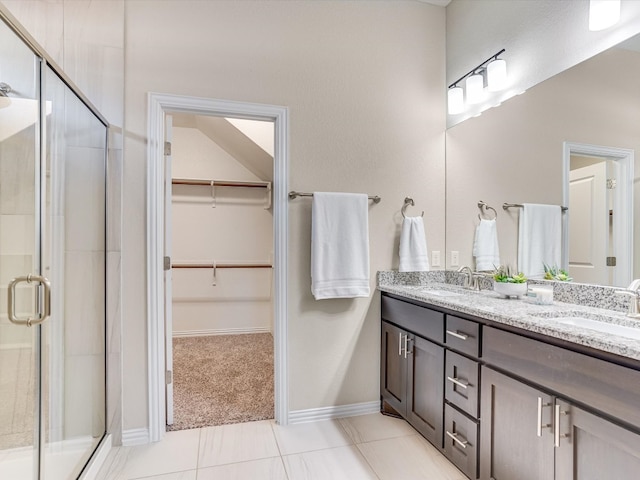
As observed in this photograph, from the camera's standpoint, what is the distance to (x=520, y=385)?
4.25ft

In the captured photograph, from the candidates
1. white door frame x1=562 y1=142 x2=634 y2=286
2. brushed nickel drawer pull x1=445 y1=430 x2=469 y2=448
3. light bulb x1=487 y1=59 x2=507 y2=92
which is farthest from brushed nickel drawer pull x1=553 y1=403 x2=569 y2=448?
light bulb x1=487 y1=59 x2=507 y2=92

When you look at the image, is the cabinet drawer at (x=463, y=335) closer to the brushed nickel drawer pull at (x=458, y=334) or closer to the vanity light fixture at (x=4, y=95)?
the brushed nickel drawer pull at (x=458, y=334)

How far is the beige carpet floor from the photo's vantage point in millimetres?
2296

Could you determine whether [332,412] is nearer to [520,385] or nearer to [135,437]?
[135,437]

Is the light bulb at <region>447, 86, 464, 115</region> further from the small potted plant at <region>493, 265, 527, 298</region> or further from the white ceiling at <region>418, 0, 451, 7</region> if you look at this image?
the small potted plant at <region>493, 265, 527, 298</region>

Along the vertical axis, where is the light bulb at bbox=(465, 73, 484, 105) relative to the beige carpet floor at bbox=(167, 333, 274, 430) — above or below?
above

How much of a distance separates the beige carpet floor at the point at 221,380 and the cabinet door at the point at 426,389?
3.13ft

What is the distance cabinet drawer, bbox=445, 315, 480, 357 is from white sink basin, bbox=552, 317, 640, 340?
308 millimetres

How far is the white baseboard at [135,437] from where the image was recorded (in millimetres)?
1979

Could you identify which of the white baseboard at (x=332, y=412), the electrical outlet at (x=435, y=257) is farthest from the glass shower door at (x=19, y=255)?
the electrical outlet at (x=435, y=257)

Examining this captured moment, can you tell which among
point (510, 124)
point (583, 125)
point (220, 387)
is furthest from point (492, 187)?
point (220, 387)

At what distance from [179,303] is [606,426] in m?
4.00

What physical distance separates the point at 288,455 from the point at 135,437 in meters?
0.89

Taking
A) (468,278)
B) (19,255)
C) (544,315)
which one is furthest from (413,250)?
(19,255)
